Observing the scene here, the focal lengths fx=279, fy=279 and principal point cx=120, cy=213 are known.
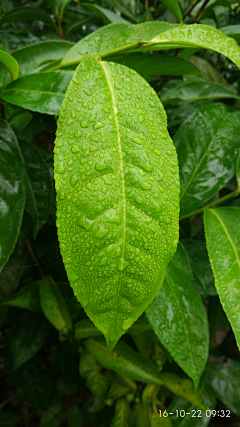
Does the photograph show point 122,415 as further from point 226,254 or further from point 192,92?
point 192,92

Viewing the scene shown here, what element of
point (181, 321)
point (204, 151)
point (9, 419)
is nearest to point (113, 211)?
point (181, 321)

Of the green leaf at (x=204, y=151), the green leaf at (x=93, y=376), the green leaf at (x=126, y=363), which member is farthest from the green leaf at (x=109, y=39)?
the green leaf at (x=93, y=376)

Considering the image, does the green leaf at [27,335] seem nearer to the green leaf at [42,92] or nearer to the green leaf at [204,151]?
the green leaf at [204,151]

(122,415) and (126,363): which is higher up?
(126,363)

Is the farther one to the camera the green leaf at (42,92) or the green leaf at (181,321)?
the green leaf at (181,321)

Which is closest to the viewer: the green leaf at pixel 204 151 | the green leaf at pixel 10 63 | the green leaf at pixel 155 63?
the green leaf at pixel 10 63

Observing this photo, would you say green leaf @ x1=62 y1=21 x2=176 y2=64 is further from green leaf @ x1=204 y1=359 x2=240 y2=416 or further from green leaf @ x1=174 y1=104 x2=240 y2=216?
green leaf @ x1=204 y1=359 x2=240 y2=416
